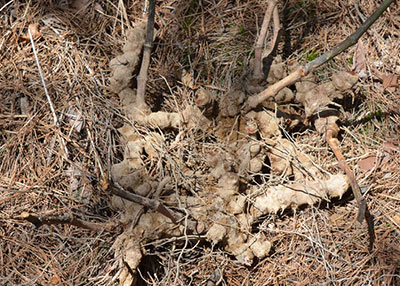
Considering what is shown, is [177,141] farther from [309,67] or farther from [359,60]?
[359,60]

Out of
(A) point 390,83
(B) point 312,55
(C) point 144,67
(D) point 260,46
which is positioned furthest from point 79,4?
(A) point 390,83

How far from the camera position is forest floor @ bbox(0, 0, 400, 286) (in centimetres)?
238

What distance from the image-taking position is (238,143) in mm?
2496

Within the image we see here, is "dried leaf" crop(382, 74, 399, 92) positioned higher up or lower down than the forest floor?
higher up

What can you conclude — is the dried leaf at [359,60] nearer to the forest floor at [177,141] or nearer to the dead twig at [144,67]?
the forest floor at [177,141]

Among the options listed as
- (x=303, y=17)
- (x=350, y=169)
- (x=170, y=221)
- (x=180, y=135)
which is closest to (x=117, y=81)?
(x=180, y=135)

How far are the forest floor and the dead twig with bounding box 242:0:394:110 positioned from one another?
0.62 feet

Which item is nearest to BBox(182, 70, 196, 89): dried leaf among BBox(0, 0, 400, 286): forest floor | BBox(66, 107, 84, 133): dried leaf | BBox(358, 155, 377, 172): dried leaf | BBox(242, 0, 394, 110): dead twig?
BBox(0, 0, 400, 286): forest floor

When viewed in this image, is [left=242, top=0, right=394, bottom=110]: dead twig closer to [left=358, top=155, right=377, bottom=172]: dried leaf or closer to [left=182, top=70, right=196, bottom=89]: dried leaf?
[left=182, top=70, right=196, bottom=89]: dried leaf

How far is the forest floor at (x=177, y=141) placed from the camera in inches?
93.7

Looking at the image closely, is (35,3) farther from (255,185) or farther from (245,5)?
(255,185)

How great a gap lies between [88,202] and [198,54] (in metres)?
1.11

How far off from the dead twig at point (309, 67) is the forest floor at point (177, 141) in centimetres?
19

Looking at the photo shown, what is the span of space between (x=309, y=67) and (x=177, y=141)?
0.83 metres
